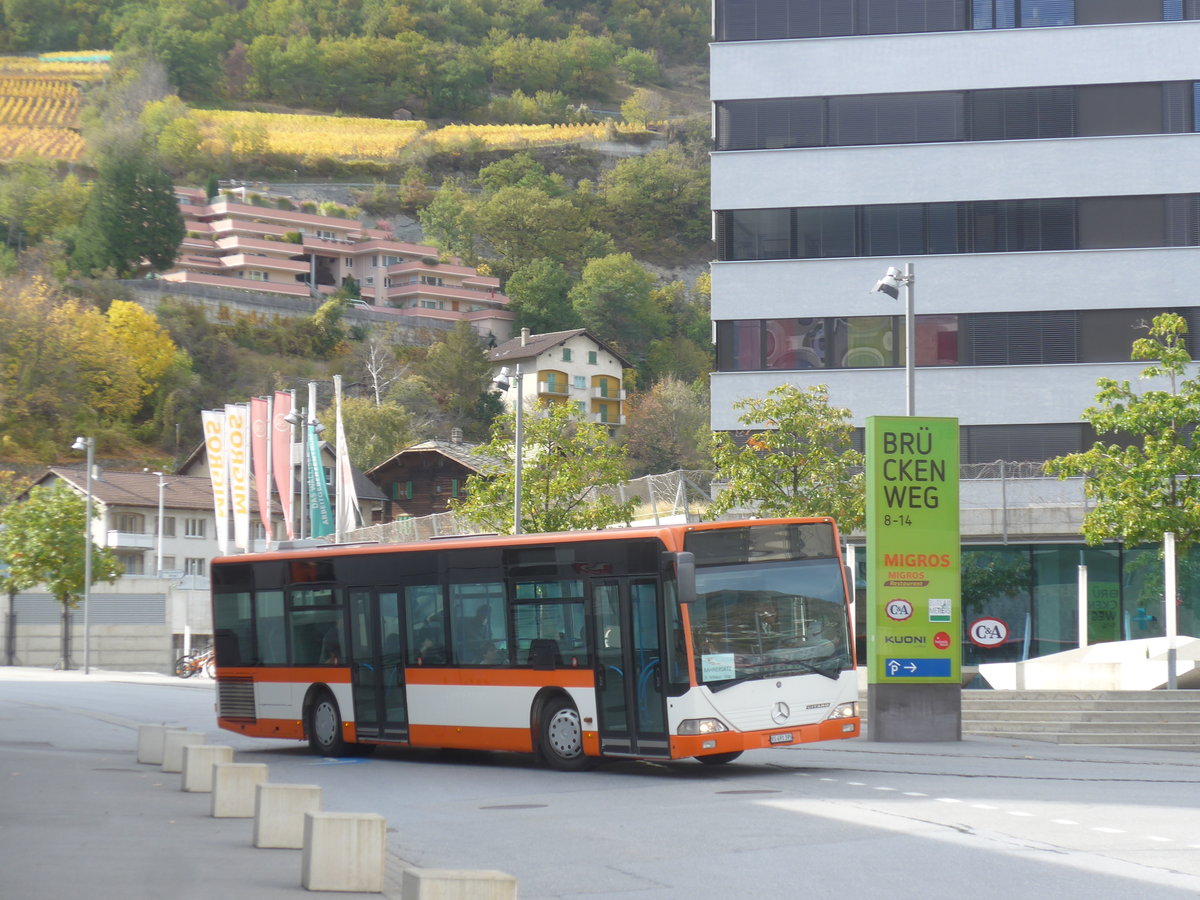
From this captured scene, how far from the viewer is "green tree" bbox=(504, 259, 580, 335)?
151375mm

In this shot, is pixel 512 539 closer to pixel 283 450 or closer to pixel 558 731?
pixel 558 731

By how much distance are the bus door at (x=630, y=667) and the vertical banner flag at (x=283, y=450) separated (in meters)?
32.8

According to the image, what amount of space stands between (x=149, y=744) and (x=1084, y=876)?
505 inches

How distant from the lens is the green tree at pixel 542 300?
15138 cm

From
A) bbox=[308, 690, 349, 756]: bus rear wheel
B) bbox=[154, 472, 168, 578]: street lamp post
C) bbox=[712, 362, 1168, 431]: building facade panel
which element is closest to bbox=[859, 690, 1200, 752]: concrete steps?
bbox=[308, 690, 349, 756]: bus rear wheel

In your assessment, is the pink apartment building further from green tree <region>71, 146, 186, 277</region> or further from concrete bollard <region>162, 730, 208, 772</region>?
concrete bollard <region>162, 730, 208, 772</region>

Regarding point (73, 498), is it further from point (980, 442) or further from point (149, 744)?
A: point (149, 744)

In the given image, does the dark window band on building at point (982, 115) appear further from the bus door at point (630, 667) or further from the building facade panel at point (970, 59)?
the bus door at point (630, 667)

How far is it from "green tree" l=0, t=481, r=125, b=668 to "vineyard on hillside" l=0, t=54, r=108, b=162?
4030 inches

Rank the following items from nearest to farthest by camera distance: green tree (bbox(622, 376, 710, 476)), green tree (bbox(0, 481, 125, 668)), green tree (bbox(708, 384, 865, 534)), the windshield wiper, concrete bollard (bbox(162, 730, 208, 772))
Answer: the windshield wiper → concrete bollard (bbox(162, 730, 208, 772)) → green tree (bbox(708, 384, 865, 534)) → green tree (bbox(0, 481, 125, 668)) → green tree (bbox(622, 376, 710, 476))

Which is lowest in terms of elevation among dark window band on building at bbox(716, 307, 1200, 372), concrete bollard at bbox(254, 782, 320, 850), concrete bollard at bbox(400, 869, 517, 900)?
concrete bollard at bbox(254, 782, 320, 850)

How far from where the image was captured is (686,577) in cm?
1659

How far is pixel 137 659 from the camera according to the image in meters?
72.6

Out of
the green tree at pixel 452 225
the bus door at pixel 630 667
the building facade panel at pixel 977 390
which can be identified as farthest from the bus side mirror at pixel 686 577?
the green tree at pixel 452 225
